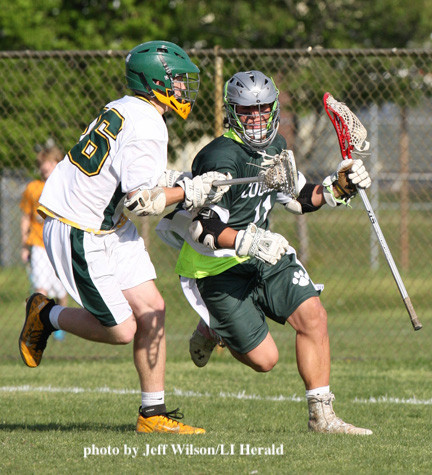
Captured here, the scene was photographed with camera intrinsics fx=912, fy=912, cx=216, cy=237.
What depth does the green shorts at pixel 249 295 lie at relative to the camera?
17.6 feet

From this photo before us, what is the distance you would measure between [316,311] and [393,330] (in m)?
5.52

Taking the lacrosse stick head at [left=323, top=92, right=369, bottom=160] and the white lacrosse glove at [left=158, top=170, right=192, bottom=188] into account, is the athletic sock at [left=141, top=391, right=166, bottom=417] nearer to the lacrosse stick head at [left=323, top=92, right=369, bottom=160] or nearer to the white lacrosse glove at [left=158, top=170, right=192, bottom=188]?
the white lacrosse glove at [left=158, top=170, right=192, bottom=188]

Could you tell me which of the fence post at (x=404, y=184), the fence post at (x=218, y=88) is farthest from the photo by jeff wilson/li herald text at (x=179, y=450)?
the fence post at (x=404, y=184)

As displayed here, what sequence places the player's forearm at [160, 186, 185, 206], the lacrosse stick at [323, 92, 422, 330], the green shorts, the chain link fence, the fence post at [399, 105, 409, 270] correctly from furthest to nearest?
1. the fence post at [399, 105, 409, 270]
2. the chain link fence
3. the lacrosse stick at [323, 92, 422, 330]
4. the green shorts
5. the player's forearm at [160, 186, 185, 206]

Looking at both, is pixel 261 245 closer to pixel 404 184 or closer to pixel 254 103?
pixel 254 103

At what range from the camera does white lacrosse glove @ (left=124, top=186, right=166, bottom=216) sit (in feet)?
15.6

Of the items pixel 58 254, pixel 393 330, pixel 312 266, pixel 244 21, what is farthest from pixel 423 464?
pixel 244 21

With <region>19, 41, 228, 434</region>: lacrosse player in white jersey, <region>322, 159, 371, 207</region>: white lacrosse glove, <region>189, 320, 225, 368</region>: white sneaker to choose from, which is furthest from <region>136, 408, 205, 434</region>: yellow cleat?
<region>322, 159, 371, 207</region>: white lacrosse glove

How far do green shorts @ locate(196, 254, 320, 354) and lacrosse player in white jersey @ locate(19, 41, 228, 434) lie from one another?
35cm

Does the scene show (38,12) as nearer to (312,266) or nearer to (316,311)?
(312,266)

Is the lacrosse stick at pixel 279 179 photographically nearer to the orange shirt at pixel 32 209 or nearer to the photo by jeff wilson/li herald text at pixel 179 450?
the photo by jeff wilson/li herald text at pixel 179 450

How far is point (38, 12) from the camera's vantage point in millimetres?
14586

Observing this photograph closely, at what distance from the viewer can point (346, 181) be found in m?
5.31

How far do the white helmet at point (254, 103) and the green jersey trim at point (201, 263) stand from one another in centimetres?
69
